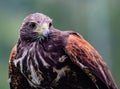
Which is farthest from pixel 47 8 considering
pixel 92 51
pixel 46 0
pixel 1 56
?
pixel 92 51

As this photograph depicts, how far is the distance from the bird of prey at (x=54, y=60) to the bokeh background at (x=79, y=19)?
1066cm

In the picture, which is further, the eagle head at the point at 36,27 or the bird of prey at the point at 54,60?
the bird of prey at the point at 54,60

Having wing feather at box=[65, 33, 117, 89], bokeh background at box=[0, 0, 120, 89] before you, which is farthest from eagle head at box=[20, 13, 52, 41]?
bokeh background at box=[0, 0, 120, 89]

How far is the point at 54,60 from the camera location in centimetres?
668

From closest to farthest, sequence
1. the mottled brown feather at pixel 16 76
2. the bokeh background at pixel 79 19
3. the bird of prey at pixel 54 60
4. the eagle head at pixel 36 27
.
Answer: the eagle head at pixel 36 27 → the bird of prey at pixel 54 60 → the mottled brown feather at pixel 16 76 → the bokeh background at pixel 79 19

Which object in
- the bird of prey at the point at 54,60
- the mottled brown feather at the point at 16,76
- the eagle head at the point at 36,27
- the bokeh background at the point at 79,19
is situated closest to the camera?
the eagle head at the point at 36,27

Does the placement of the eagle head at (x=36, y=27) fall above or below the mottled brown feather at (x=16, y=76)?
above

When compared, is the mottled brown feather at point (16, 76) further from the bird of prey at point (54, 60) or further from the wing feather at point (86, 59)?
the wing feather at point (86, 59)

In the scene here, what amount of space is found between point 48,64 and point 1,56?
37.9 feet

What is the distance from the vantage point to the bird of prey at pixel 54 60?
21.9 ft

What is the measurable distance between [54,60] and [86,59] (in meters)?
0.29

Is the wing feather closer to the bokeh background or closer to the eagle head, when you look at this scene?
the eagle head

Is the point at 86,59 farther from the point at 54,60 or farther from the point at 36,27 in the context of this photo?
the point at 36,27

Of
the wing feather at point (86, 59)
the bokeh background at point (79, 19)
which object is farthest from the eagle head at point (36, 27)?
the bokeh background at point (79, 19)
